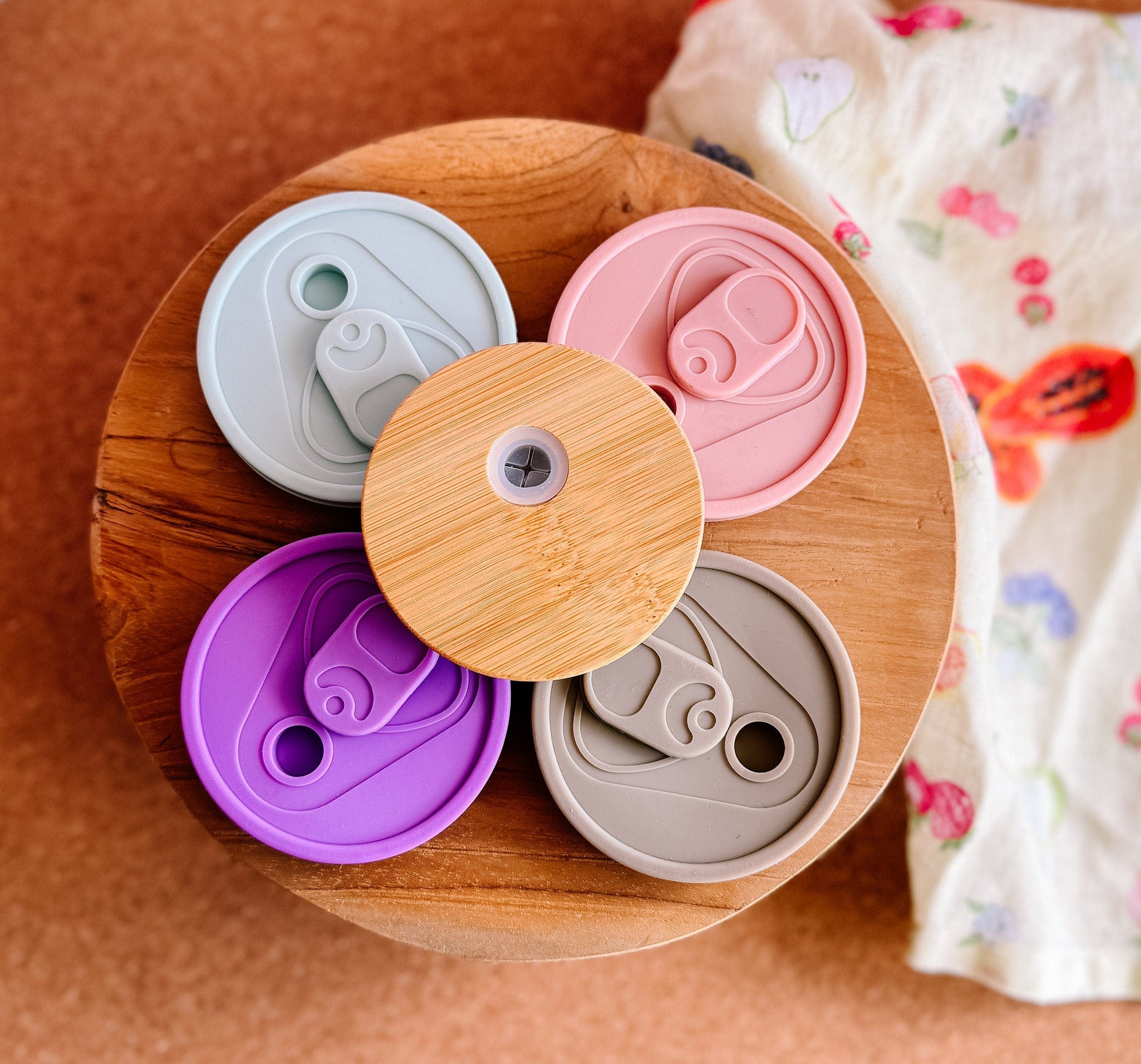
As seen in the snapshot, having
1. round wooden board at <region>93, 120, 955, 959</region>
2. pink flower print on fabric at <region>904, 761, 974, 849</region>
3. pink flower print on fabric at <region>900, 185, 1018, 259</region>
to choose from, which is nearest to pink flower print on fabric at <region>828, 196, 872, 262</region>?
round wooden board at <region>93, 120, 955, 959</region>

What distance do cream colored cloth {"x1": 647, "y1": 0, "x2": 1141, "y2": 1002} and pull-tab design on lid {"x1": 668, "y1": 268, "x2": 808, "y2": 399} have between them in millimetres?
231

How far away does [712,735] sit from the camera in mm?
739

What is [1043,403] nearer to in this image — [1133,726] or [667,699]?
[1133,726]

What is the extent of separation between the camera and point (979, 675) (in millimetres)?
921

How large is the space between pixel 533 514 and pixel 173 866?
0.85 metres

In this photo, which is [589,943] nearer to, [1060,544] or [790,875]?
[790,875]

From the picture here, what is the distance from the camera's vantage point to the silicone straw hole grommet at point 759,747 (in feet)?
2.45

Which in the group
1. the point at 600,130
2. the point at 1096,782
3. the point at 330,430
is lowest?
the point at 1096,782

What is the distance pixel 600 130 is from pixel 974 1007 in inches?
47.8

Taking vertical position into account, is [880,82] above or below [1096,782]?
above

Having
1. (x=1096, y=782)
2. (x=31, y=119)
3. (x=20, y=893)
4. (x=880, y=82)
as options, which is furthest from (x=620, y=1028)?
(x=31, y=119)

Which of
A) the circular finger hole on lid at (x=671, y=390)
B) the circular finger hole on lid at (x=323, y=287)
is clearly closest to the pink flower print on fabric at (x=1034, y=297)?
the circular finger hole on lid at (x=671, y=390)

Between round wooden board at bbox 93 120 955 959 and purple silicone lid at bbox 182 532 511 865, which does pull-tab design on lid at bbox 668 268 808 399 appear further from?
purple silicone lid at bbox 182 532 511 865

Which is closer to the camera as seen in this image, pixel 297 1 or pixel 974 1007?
pixel 974 1007
